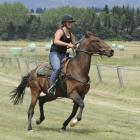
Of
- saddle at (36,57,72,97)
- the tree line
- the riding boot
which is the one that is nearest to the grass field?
the riding boot

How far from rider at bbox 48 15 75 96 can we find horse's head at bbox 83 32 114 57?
0.36 m

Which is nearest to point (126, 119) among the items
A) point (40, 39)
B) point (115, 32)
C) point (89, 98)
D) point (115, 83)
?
point (89, 98)

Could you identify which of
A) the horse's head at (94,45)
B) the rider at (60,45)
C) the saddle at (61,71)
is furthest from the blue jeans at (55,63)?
the horse's head at (94,45)

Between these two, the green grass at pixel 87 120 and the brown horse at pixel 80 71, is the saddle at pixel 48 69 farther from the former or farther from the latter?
the green grass at pixel 87 120

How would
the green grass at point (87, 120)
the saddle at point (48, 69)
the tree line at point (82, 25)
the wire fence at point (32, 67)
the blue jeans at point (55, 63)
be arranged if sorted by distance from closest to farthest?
the green grass at point (87, 120), the blue jeans at point (55, 63), the saddle at point (48, 69), the wire fence at point (32, 67), the tree line at point (82, 25)

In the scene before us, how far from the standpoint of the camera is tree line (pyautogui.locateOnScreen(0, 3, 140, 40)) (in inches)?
5945

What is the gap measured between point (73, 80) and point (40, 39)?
136 m

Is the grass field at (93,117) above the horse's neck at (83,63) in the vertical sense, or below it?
below

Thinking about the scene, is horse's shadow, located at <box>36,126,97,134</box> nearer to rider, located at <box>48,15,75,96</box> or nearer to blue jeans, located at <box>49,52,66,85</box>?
rider, located at <box>48,15,75,96</box>

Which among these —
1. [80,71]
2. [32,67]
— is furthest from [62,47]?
[32,67]

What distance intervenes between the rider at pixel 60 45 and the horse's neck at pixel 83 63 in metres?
0.38

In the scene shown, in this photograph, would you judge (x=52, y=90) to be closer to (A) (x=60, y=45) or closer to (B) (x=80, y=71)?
(B) (x=80, y=71)

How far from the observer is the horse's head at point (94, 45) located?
14.1 m

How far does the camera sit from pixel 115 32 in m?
162
